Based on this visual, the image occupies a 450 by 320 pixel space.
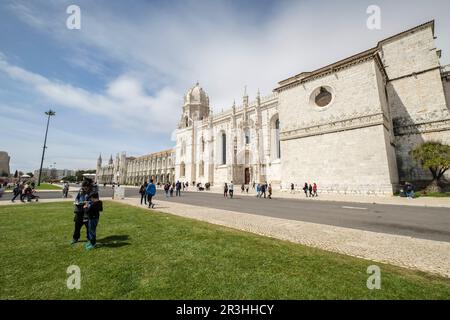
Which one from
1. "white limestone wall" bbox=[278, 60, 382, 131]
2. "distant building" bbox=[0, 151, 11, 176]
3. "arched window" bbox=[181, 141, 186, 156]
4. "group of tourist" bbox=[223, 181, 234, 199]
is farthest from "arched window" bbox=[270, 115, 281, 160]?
"distant building" bbox=[0, 151, 11, 176]

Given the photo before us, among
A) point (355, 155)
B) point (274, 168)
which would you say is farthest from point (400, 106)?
point (274, 168)

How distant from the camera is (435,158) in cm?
1964

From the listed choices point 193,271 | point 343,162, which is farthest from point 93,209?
point 343,162

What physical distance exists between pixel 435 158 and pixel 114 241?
27.5 meters

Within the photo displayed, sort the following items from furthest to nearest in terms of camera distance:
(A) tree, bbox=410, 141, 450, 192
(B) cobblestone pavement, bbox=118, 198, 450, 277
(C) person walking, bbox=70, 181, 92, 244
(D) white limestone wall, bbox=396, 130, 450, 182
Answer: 1. (D) white limestone wall, bbox=396, 130, 450, 182
2. (A) tree, bbox=410, 141, 450, 192
3. (C) person walking, bbox=70, 181, 92, 244
4. (B) cobblestone pavement, bbox=118, 198, 450, 277

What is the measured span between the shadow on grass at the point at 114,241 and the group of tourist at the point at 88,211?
24 cm

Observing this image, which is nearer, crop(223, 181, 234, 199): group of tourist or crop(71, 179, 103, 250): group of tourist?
crop(71, 179, 103, 250): group of tourist

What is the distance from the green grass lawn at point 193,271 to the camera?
9.63ft

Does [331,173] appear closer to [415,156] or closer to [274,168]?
[415,156]

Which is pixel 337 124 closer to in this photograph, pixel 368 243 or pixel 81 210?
pixel 368 243

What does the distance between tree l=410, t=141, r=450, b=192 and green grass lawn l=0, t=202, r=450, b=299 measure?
920 inches

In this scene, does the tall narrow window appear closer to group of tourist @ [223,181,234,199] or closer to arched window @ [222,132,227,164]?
arched window @ [222,132,227,164]

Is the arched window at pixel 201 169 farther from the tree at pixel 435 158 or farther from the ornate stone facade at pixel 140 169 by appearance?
the tree at pixel 435 158

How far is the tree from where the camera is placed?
63.9 ft
